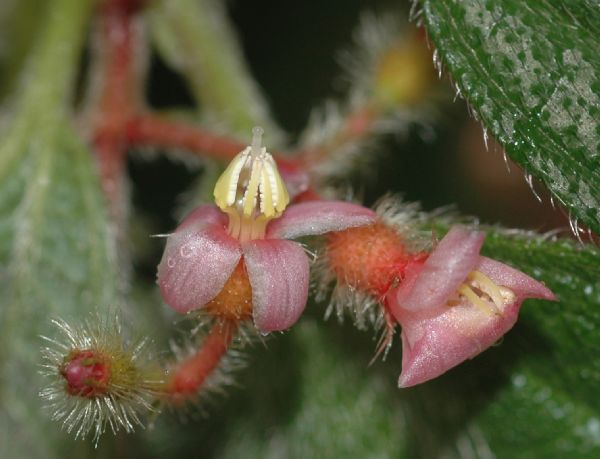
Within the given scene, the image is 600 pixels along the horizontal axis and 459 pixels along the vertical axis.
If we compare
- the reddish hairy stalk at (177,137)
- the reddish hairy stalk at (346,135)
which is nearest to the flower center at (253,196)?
the reddish hairy stalk at (177,137)

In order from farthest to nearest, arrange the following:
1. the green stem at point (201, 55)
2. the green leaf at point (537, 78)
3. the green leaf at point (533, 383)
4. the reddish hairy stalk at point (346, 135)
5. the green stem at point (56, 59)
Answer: the green stem at point (201, 55) < the green stem at point (56, 59) < the reddish hairy stalk at point (346, 135) < the green leaf at point (533, 383) < the green leaf at point (537, 78)

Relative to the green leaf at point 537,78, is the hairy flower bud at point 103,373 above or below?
below

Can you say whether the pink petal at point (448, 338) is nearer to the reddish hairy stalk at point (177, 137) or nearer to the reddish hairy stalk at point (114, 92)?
the reddish hairy stalk at point (177, 137)

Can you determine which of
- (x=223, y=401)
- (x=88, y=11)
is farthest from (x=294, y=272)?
(x=88, y=11)

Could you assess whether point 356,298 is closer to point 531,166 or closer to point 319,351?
point 531,166

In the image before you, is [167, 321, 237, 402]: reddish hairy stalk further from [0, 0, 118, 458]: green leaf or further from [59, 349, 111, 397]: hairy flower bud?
[0, 0, 118, 458]: green leaf

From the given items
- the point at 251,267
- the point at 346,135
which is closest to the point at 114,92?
the point at 346,135
